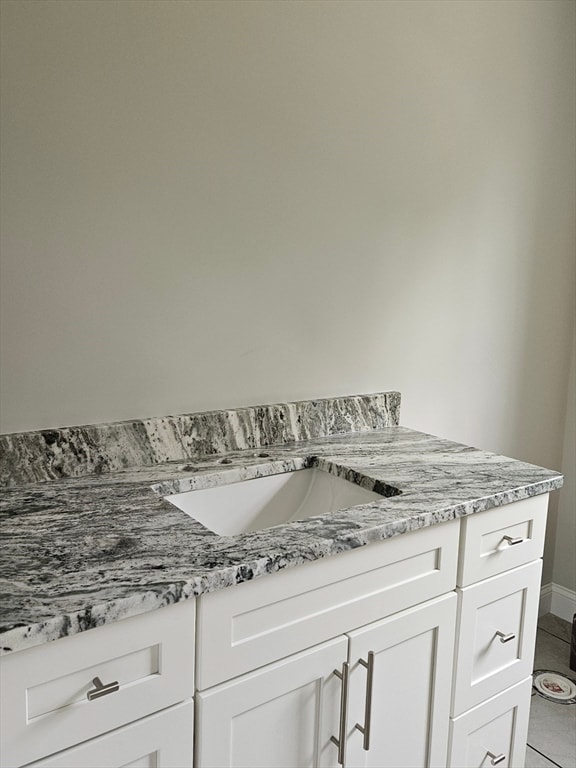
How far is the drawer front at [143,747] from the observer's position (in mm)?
951

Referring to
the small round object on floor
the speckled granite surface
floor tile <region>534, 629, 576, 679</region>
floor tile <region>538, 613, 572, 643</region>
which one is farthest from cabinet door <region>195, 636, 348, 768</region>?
floor tile <region>538, 613, 572, 643</region>

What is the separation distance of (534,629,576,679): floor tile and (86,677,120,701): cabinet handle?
1944 mm

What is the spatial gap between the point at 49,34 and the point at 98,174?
272 mm

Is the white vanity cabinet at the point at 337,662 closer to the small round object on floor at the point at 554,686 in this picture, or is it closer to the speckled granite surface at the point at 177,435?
the speckled granite surface at the point at 177,435

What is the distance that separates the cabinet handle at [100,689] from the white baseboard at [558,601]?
7.29ft

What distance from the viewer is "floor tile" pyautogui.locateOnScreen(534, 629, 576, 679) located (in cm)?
245

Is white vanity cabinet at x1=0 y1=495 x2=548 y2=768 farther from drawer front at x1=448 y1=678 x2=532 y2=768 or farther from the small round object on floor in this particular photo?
the small round object on floor

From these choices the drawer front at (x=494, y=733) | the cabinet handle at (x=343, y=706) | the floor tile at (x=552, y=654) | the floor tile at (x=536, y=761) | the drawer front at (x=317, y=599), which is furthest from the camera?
the floor tile at (x=552, y=654)

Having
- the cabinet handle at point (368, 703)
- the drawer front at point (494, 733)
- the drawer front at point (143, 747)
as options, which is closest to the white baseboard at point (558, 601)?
the drawer front at point (494, 733)

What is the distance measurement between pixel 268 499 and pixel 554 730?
1.27 meters

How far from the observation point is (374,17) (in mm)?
1846

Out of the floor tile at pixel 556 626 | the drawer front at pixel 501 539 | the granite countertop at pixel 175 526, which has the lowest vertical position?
the floor tile at pixel 556 626

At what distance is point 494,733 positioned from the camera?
163 cm

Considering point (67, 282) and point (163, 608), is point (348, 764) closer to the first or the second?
point (163, 608)
